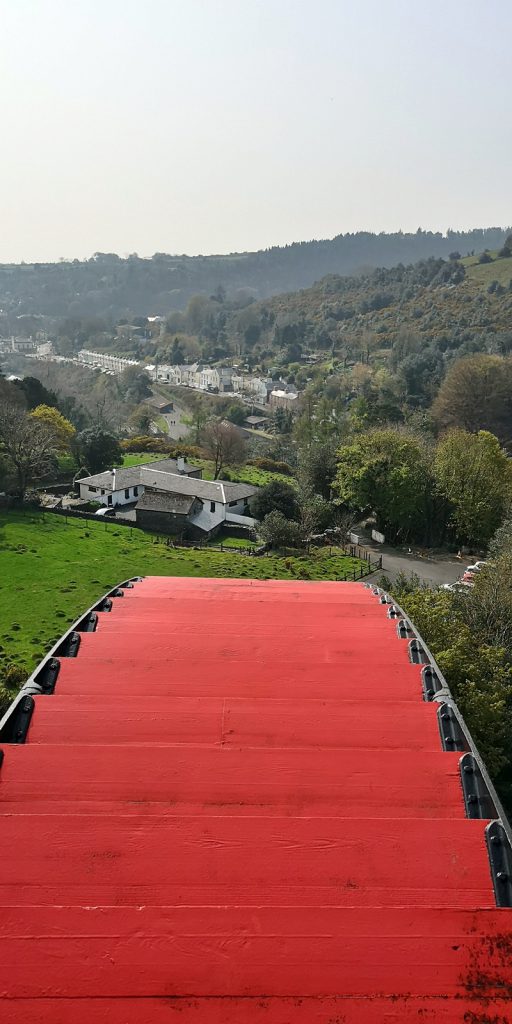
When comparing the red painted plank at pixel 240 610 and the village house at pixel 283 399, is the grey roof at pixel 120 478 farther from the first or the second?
the village house at pixel 283 399

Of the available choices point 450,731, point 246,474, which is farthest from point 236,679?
point 246,474

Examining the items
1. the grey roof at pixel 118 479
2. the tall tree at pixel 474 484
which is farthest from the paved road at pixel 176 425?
the tall tree at pixel 474 484

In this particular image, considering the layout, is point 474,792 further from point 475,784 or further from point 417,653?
point 417,653

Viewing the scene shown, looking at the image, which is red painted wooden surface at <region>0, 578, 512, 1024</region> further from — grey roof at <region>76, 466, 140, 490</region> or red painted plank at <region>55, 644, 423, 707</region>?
grey roof at <region>76, 466, 140, 490</region>

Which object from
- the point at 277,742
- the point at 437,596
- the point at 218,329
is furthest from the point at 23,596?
the point at 218,329

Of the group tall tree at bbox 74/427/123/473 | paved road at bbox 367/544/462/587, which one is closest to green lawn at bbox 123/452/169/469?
tall tree at bbox 74/427/123/473

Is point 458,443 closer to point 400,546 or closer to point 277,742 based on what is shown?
point 400,546

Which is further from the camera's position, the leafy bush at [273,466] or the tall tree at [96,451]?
the leafy bush at [273,466]
